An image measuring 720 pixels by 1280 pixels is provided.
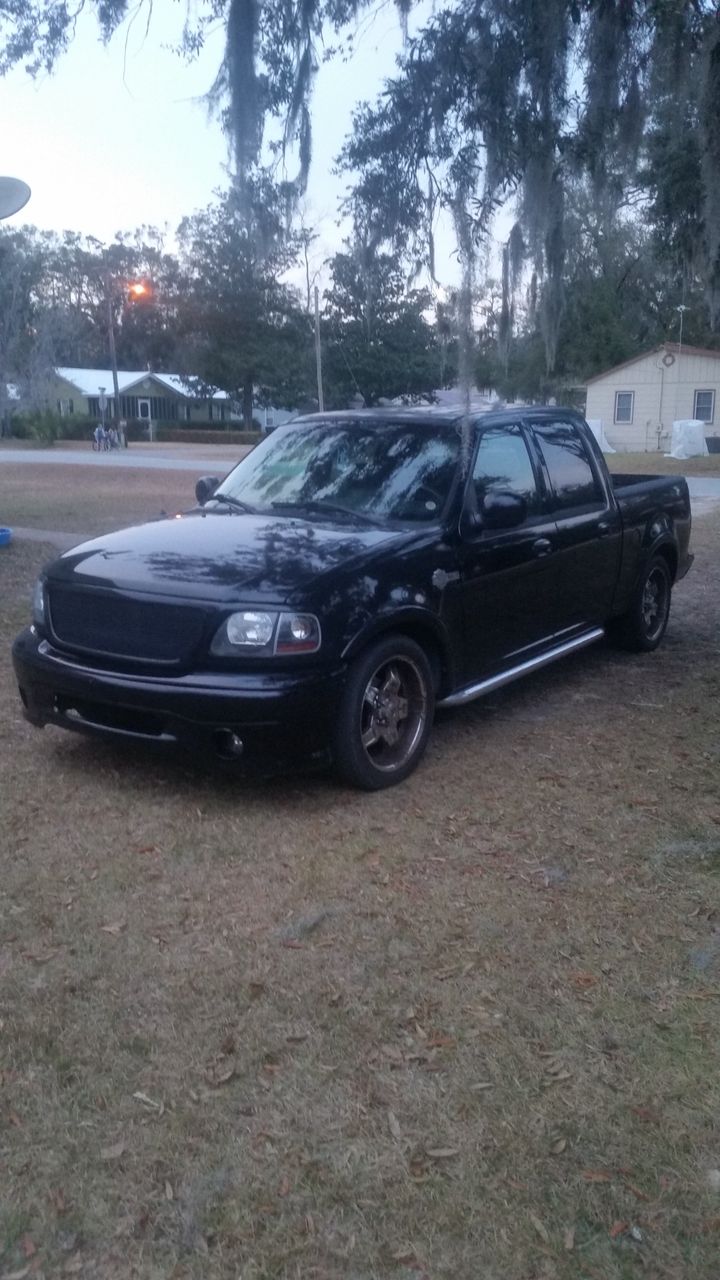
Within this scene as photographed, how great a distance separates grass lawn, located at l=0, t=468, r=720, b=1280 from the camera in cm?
269

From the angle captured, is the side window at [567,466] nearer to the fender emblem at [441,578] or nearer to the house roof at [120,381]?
the fender emblem at [441,578]

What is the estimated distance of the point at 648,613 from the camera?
8.41m

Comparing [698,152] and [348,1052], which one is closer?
[348,1052]

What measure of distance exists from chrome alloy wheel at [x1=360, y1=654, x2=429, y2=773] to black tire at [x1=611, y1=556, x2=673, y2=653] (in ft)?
10.1

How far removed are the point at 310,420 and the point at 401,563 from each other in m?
1.75

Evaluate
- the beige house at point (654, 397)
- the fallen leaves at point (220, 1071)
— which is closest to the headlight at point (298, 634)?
the fallen leaves at point (220, 1071)

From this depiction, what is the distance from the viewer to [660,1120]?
309cm

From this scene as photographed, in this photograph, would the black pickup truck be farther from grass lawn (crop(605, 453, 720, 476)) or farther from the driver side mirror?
grass lawn (crop(605, 453, 720, 476))

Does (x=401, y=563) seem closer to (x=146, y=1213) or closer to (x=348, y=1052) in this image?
(x=348, y=1052)

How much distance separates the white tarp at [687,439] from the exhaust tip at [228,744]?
33.3 metres

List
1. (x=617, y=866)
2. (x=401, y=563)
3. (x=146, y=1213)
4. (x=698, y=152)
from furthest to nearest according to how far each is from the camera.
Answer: (x=698, y=152)
(x=401, y=563)
(x=617, y=866)
(x=146, y=1213)

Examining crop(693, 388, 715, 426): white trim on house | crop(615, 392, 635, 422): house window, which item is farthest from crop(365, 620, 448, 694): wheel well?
crop(615, 392, 635, 422): house window

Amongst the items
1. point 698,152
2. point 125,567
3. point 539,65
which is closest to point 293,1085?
point 125,567

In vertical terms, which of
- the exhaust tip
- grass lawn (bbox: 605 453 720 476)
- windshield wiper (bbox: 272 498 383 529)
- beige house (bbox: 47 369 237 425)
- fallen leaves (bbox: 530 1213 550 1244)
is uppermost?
beige house (bbox: 47 369 237 425)
